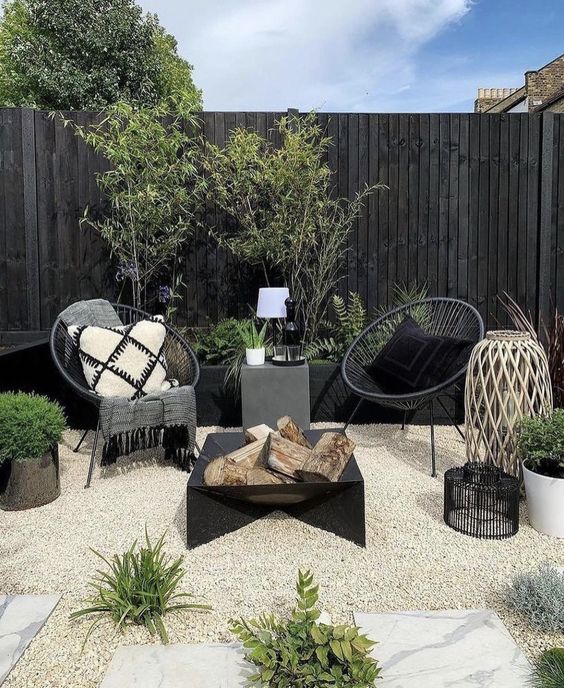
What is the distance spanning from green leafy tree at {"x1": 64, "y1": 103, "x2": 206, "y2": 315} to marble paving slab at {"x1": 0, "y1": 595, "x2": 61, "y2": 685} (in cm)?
263

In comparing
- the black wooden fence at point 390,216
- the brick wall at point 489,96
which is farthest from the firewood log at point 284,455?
the brick wall at point 489,96

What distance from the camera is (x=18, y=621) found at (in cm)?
167

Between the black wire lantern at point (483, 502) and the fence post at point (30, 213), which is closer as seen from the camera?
the black wire lantern at point (483, 502)

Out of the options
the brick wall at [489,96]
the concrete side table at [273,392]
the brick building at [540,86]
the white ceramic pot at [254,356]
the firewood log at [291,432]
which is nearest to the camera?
the firewood log at [291,432]

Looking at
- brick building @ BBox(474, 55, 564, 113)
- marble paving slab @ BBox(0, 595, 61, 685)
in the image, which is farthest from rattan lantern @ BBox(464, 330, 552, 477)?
brick building @ BBox(474, 55, 564, 113)

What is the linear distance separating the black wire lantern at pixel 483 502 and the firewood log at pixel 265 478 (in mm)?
675

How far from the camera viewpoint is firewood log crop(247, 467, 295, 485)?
6.93 ft

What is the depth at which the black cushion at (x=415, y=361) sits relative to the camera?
3.17 m

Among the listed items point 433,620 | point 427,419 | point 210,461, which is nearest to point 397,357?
point 427,419

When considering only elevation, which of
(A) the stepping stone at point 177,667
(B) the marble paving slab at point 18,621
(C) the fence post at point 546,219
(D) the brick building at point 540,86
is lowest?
(B) the marble paving slab at point 18,621

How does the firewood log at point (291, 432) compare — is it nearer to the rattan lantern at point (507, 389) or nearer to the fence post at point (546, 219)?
the rattan lantern at point (507, 389)

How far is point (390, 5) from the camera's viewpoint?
5.92m

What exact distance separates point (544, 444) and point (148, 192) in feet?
9.31

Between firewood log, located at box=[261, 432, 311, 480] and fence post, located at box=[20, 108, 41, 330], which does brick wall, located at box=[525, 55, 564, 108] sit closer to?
fence post, located at box=[20, 108, 41, 330]
